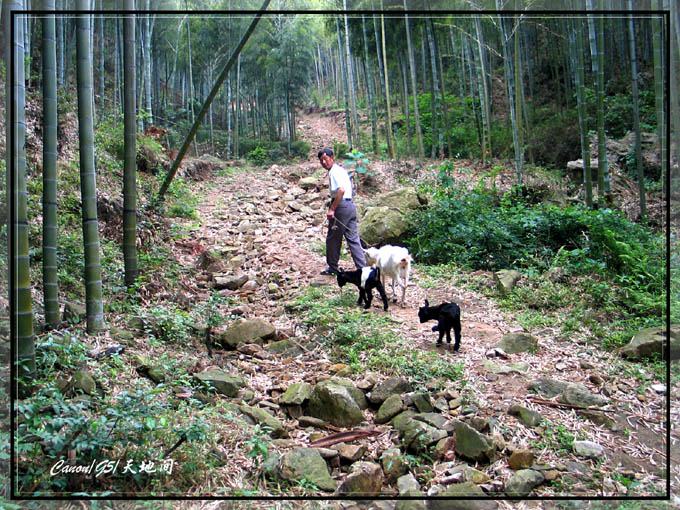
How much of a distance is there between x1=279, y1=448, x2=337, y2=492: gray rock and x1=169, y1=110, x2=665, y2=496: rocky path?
0.27 feet

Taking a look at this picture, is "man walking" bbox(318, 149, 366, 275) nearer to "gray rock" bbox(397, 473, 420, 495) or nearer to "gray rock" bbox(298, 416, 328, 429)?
"gray rock" bbox(298, 416, 328, 429)

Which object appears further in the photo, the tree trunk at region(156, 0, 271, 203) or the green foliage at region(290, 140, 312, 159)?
the green foliage at region(290, 140, 312, 159)

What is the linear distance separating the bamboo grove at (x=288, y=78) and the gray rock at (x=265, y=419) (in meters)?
0.97

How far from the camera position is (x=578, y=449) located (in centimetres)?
174

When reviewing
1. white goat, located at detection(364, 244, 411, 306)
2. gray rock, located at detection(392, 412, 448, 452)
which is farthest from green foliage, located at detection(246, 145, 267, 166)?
gray rock, located at detection(392, 412, 448, 452)

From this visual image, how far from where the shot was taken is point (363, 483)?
1.54m

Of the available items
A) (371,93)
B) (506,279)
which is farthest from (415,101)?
(506,279)

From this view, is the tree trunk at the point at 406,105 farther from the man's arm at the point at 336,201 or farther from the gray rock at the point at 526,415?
the gray rock at the point at 526,415

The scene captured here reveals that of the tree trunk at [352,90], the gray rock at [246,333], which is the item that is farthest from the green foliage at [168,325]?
the tree trunk at [352,90]

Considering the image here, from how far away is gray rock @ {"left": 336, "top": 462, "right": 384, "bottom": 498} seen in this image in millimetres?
1535

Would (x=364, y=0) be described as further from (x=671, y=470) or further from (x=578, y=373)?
(x=671, y=470)

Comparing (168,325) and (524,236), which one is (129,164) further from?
(524,236)

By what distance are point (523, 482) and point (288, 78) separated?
352 cm

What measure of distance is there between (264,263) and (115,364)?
1347mm
